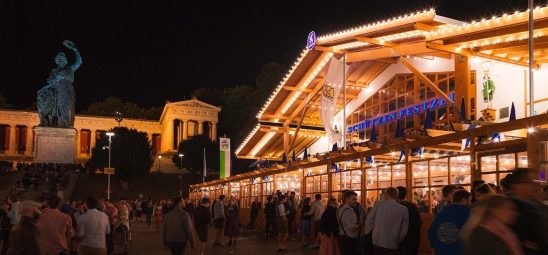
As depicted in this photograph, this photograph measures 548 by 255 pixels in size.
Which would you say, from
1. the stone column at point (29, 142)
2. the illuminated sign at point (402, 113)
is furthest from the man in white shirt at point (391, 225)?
the stone column at point (29, 142)

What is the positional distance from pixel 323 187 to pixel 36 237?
599 inches

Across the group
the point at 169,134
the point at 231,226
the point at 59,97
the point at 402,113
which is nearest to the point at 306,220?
the point at 231,226

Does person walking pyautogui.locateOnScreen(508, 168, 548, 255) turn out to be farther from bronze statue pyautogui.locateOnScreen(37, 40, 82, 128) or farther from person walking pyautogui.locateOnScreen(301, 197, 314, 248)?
bronze statue pyautogui.locateOnScreen(37, 40, 82, 128)

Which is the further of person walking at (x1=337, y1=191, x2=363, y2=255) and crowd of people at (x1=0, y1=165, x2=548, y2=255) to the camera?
person walking at (x1=337, y1=191, x2=363, y2=255)

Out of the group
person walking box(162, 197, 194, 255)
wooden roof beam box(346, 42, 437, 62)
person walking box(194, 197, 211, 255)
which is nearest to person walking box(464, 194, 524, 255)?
person walking box(162, 197, 194, 255)

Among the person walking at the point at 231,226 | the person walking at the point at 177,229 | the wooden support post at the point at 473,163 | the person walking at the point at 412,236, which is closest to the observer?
the person walking at the point at 412,236

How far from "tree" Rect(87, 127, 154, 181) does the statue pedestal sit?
566 cm

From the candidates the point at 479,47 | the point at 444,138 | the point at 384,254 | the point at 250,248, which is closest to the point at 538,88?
the point at 479,47

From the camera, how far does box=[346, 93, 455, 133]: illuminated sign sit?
70.8 feet

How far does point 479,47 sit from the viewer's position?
1714cm

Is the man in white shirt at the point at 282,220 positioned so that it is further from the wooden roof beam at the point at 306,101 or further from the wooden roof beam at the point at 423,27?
the wooden roof beam at the point at 306,101

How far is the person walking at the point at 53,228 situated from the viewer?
26.2 feet

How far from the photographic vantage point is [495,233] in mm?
3881

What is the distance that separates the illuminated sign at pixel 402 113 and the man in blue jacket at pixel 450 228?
14.8m
